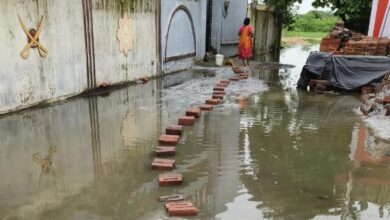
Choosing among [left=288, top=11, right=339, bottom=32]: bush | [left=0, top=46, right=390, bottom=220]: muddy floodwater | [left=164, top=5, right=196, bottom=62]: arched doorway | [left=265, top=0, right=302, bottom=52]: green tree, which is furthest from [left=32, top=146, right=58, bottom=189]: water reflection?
[left=288, top=11, right=339, bottom=32]: bush

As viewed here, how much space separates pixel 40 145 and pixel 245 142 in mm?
2980

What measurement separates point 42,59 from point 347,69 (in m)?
7.28

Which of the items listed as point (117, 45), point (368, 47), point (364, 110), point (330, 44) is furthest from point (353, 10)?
point (117, 45)

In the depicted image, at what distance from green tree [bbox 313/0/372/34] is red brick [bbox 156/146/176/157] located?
44.5 feet

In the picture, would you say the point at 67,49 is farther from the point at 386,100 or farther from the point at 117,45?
the point at 386,100

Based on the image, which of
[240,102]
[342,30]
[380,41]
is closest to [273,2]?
[342,30]

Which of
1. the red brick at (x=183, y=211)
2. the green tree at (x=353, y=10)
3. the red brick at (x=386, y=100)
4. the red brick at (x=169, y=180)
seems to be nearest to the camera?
the red brick at (x=183, y=211)

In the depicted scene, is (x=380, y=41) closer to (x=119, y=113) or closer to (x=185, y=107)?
(x=185, y=107)

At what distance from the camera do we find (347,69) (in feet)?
32.6

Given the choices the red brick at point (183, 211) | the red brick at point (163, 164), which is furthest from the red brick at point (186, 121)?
the red brick at point (183, 211)

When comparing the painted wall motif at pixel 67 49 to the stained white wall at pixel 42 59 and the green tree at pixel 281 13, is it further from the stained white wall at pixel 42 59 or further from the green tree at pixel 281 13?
the green tree at pixel 281 13

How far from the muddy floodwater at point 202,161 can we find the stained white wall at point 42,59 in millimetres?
398

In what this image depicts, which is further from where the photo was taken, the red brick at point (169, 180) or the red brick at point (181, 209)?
Answer: the red brick at point (169, 180)

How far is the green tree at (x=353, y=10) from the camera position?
16.0 meters
